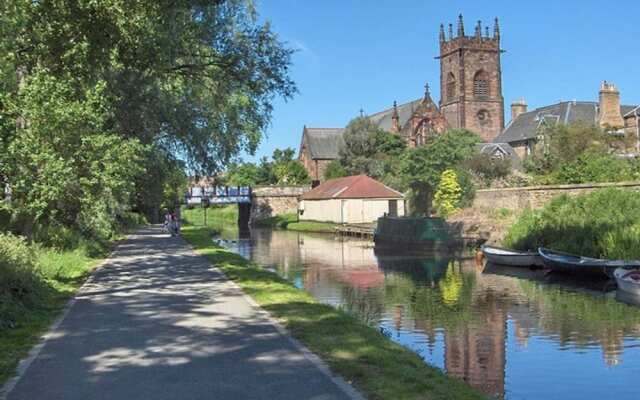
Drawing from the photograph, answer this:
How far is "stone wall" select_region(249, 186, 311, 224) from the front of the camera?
96.3m

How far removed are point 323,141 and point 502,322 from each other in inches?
4380

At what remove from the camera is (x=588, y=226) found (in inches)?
1256

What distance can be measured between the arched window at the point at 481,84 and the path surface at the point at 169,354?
106 m

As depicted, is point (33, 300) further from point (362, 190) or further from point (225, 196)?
point (225, 196)

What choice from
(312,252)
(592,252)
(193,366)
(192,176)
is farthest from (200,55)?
(312,252)

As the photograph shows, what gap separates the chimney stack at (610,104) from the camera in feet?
255

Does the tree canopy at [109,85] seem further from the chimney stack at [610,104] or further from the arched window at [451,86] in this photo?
the arched window at [451,86]

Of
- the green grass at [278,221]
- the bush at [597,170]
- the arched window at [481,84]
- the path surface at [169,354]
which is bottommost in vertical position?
the path surface at [169,354]

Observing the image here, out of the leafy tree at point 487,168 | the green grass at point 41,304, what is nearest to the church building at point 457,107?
the leafy tree at point 487,168

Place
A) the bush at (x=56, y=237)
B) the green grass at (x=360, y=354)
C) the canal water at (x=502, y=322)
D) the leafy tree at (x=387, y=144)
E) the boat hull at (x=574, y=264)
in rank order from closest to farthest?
1. the green grass at (x=360, y=354)
2. the canal water at (x=502, y=322)
3. the bush at (x=56, y=237)
4. the boat hull at (x=574, y=264)
5. the leafy tree at (x=387, y=144)

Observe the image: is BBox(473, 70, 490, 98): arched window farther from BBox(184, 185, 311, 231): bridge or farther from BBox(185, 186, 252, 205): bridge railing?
BBox(185, 186, 252, 205): bridge railing

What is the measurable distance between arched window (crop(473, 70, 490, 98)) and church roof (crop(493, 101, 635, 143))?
16.7m

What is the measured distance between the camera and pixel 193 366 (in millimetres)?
9250

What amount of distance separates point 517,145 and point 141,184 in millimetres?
A: 70784
